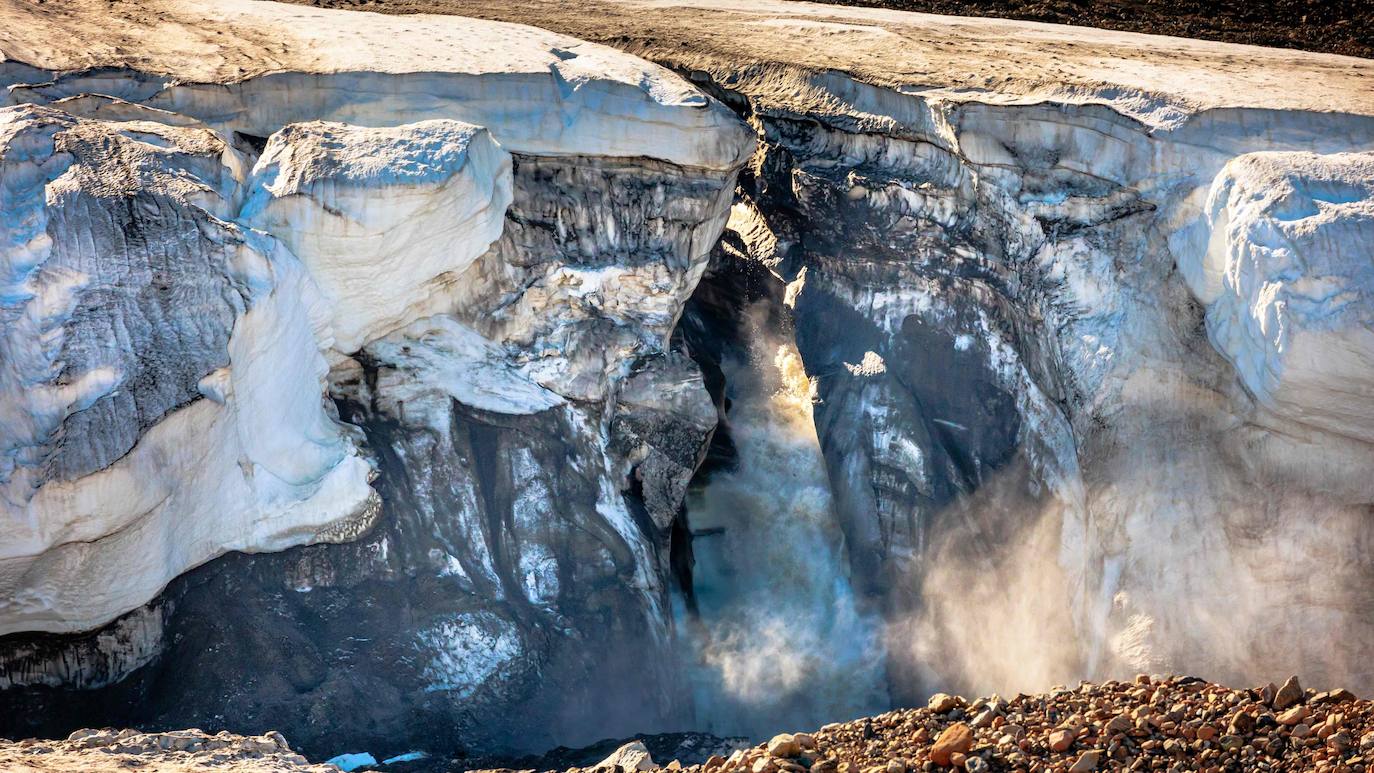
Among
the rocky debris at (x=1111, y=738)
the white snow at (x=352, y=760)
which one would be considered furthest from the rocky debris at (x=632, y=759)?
the white snow at (x=352, y=760)

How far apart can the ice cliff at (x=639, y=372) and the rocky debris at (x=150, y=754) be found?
1.64 metres

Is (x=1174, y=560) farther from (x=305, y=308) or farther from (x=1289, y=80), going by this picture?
(x=305, y=308)

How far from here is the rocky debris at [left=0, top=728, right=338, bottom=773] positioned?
25.9ft

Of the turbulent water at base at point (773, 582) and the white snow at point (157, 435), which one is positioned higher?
the white snow at point (157, 435)

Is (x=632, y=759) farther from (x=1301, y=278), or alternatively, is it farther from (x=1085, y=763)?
(x=1301, y=278)

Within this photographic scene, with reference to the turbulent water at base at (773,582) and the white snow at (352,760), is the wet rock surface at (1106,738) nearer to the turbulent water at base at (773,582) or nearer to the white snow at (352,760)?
the white snow at (352,760)

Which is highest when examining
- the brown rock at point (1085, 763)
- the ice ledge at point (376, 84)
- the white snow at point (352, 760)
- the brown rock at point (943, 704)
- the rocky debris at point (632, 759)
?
the ice ledge at point (376, 84)

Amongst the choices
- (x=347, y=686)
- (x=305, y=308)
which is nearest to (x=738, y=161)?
(x=305, y=308)

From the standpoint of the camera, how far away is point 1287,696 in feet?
26.2

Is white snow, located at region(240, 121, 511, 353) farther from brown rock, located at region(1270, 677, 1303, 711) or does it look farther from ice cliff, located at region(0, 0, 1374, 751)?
brown rock, located at region(1270, 677, 1303, 711)

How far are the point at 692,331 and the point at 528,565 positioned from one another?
Result: 11.0 ft

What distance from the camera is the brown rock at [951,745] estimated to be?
7.66m

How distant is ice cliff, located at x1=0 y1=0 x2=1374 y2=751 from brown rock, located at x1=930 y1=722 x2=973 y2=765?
389 cm

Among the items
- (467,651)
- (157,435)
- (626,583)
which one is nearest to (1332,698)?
(626,583)
